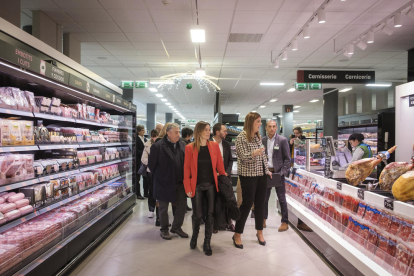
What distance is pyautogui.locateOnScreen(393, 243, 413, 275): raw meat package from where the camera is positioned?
200 centimetres

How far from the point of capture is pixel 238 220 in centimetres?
368

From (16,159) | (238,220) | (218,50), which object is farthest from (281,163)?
(218,50)

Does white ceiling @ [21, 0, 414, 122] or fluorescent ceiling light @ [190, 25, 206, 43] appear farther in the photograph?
fluorescent ceiling light @ [190, 25, 206, 43]

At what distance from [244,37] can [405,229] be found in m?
5.33

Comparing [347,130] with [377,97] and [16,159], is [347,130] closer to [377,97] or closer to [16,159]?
[377,97]

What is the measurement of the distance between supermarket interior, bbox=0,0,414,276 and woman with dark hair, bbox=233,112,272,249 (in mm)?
19

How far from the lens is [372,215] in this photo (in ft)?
8.43

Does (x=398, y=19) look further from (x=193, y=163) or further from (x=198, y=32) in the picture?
(x=193, y=163)

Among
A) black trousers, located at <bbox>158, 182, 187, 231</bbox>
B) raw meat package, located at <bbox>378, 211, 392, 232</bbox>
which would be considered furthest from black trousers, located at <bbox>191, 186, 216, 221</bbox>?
raw meat package, located at <bbox>378, 211, 392, 232</bbox>

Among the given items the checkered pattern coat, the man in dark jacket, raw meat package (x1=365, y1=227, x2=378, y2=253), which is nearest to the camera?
raw meat package (x1=365, y1=227, x2=378, y2=253)

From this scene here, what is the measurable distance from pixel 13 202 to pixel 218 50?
6.12 meters

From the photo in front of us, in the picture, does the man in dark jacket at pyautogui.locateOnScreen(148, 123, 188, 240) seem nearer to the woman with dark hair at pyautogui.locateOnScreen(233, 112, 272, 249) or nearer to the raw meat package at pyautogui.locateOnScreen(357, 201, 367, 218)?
the woman with dark hair at pyautogui.locateOnScreen(233, 112, 272, 249)

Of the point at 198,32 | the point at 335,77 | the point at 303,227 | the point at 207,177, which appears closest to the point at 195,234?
the point at 207,177

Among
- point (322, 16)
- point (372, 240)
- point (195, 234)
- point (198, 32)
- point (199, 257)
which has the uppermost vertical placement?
point (198, 32)
